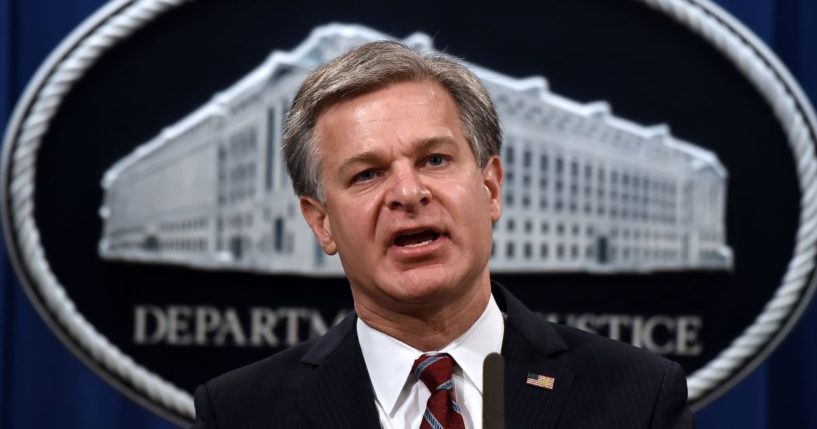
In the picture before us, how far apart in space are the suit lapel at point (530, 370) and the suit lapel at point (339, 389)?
0.18 metres

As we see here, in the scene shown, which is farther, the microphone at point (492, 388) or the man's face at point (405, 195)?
the man's face at point (405, 195)

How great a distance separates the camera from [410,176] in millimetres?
1142

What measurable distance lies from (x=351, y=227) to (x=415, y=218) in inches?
4.0

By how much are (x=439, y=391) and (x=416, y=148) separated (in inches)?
11.6

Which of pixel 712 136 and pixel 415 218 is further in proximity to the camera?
pixel 712 136

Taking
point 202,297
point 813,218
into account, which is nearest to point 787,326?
point 813,218

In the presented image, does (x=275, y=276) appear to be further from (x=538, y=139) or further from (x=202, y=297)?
(x=538, y=139)

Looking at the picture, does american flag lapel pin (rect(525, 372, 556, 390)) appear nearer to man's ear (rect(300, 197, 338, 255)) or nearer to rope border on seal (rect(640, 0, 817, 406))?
man's ear (rect(300, 197, 338, 255))

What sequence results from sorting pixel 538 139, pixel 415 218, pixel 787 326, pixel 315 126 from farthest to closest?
1. pixel 538 139
2. pixel 787 326
3. pixel 315 126
4. pixel 415 218

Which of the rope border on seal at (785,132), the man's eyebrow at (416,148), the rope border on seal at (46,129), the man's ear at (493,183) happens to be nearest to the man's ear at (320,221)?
the man's eyebrow at (416,148)

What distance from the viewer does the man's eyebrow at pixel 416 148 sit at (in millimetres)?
1160

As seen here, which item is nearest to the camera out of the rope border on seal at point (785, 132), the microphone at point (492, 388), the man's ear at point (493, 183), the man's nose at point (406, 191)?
the microphone at point (492, 388)

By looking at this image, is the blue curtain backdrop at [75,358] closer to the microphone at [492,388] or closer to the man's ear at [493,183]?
the man's ear at [493,183]

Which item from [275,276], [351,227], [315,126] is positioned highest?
[315,126]
